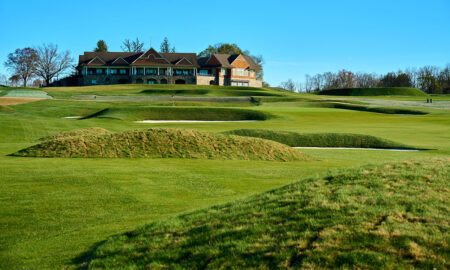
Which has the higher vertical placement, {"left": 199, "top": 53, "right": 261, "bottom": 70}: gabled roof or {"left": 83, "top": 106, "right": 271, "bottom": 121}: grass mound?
{"left": 199, "top": 53, "right": 261, "bottom": 70}: gabled roof

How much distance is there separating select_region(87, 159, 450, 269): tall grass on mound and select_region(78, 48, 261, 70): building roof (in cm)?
8913

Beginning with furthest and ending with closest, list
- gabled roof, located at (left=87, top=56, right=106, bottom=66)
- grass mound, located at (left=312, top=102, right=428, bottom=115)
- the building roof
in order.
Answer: the building roof → gabled roof, located at (left=87, top=56, right=106, bottom=66) → grass mound, located at (left=312, top=102, right=428, bottom=115)

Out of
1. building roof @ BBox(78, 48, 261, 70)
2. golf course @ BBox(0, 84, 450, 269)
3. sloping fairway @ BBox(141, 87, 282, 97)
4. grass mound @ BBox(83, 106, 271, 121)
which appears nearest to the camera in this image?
golf course @ BBox(0, 84, 450, 269)

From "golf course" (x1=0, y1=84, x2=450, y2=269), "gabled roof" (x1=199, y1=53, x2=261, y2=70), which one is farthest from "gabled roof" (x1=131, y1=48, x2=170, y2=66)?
"golf course" (x1=0, y1=84, x2=450, y2=269)

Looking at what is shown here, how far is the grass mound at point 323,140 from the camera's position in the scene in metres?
21.7

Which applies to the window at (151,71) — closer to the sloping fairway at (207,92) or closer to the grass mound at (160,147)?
the sloping fairway at (207,92)

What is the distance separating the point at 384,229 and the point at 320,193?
1.61m

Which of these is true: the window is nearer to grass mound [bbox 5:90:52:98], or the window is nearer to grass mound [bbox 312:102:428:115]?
grass mound [bbox 5:90:52:98]

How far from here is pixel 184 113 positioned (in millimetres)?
42188

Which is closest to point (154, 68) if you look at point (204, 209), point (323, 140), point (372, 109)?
point (372, 109)

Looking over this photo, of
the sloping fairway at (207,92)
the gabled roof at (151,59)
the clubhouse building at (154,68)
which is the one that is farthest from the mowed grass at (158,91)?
the clubhouse building at (154,68)

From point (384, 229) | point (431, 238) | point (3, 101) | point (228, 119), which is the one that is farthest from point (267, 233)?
point (3, 101)

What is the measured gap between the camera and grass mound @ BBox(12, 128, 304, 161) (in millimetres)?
13961

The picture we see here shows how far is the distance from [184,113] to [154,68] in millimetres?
55049
